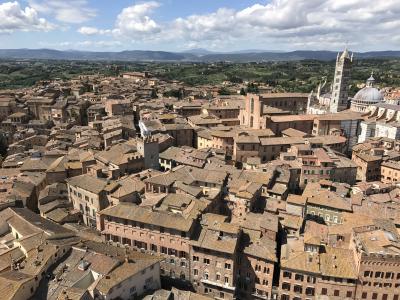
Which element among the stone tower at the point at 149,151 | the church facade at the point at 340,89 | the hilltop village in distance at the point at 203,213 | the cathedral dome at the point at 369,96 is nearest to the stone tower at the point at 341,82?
the church facade at the point at 340,89

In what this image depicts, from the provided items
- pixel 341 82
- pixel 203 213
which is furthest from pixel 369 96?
pixel 203 213

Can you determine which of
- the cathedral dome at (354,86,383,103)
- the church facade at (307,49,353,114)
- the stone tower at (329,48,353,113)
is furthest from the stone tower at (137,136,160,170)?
the cathedral dome at (354,86,383,103)

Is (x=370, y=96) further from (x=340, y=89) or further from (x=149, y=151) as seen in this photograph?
(x=149, y=151)

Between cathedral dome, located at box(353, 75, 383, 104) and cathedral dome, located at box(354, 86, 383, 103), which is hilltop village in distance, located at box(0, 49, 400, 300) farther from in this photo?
cathedral dome, located at box(354, 86, 383, 103)

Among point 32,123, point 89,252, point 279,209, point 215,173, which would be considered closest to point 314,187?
point 279,209

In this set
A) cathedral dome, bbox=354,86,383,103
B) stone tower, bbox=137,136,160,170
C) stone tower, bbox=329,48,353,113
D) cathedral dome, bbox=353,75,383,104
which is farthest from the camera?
cathedral dome, bbox=354,86,383,103

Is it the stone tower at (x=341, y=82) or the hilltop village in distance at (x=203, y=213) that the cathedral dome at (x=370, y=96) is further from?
the hilltop village in distance at (x=203, y=213)
